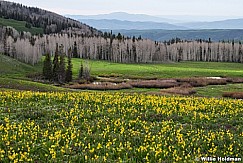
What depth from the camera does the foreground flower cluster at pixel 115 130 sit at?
11.7 m

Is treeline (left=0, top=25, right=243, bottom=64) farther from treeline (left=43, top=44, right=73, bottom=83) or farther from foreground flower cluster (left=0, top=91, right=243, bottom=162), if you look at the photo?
foreground flower cluster (left=0, top=91, right=243, bottom=162)

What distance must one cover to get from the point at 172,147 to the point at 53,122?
662 cm

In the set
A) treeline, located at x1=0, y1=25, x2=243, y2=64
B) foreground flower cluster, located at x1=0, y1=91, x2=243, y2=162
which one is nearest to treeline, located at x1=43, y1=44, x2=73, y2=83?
treeline, located at x1=0, y1=25, x2=243, y2=64

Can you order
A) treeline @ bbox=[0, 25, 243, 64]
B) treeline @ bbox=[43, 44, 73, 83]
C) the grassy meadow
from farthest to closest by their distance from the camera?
1. treeline @ bbox=[0, 25, 243, 64]
2. treeline @ bbox=[43, 44, 73, 83]
3. the grassy meadow

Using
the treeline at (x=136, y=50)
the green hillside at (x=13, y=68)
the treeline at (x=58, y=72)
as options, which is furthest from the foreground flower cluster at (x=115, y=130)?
the treeline at (x=136, y=50)

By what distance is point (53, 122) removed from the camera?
16156 millimetres

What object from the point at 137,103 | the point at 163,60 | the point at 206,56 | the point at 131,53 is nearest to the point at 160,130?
the point at 137,103

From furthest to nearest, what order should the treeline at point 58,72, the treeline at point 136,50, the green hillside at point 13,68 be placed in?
the treeline at point 136,50 → the green hillside at point 13,68 → the treeline at point 58,72

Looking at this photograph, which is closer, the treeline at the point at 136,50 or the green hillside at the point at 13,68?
the green hillside at the point at 13,68

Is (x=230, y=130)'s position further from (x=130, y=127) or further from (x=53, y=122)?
(x=53, y=122)

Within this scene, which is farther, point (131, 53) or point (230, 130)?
point (131, 53)

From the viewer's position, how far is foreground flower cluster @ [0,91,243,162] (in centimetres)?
1169

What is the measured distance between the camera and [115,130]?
14922 mm

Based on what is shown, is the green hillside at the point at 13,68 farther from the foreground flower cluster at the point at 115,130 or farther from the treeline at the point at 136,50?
the foreground flower cluster at the point at 115,130
